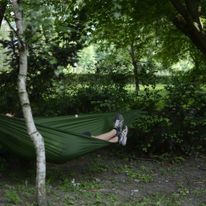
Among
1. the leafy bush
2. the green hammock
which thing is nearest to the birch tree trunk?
the green hammock

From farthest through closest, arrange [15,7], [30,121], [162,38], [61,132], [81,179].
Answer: [162,38] → [81,179] → [61,132] → [30,121] → [15,7]

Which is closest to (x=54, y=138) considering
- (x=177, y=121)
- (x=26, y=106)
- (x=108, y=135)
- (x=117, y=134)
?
(x=26, y=106)

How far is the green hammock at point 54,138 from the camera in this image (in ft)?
13.9

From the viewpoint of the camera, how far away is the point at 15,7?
348cm

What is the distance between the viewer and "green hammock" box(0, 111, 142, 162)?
4.23 meters

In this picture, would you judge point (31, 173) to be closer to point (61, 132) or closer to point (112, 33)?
point (61, 132)

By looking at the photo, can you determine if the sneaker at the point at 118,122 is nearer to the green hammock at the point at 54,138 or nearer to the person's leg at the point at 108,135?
the person's leg at the point at 108,135

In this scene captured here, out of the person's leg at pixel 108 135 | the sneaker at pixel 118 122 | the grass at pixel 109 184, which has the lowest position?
the grass at pixel 109 184

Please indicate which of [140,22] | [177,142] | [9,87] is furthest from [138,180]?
[140,22]

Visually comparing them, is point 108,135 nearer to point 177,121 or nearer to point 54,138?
point 54,138

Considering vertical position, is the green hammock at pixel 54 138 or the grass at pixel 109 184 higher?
the green hammock at pixel 54 138

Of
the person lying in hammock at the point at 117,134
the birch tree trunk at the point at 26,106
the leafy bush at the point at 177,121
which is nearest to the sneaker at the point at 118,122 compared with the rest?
the person lying in hammock at the point at 117,134

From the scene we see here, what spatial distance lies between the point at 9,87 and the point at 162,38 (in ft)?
8.59

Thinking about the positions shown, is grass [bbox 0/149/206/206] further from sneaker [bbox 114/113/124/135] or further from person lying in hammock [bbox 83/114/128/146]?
sneaker [bbox 114/113/124/135]
